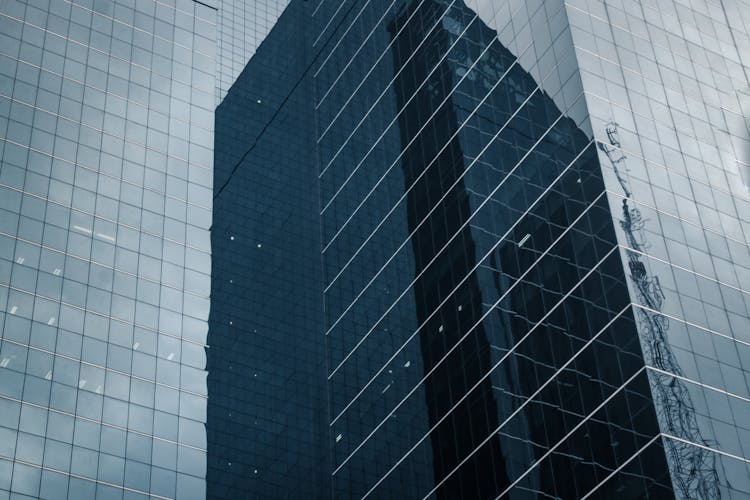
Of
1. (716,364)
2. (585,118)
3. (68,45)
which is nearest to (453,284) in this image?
(585,118)

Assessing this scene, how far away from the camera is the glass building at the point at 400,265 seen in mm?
79375

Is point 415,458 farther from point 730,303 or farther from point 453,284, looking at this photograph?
point 730,303

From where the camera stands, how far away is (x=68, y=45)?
11831 centimetres

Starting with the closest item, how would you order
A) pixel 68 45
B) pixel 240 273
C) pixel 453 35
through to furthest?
pixel 453 35, pixel 68 45, pixel 240 273

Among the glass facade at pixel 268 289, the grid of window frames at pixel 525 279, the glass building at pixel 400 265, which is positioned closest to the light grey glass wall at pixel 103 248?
the glass building at pixel 400 265

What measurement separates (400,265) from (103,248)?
80.3 ft

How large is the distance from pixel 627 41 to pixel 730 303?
23.1 meters

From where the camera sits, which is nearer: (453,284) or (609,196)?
(609,196)

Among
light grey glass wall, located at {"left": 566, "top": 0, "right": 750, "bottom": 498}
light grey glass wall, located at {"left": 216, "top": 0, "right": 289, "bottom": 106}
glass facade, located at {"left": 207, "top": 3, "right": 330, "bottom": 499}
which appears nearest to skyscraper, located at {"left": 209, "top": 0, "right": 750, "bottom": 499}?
light grey glass wall, located at {"left": 566, "top": 0, "right": 750, "bottom": 498}

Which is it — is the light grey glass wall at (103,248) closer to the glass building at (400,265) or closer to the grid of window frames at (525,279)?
the glass building at (400,265)

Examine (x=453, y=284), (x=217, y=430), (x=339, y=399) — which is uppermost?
(x=453, y=284)

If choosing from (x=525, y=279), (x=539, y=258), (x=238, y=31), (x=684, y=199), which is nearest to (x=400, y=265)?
(x=525, y=279)

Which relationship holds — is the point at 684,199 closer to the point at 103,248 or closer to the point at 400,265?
the point at 400,265

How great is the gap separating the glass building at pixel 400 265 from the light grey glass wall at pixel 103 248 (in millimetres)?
235
